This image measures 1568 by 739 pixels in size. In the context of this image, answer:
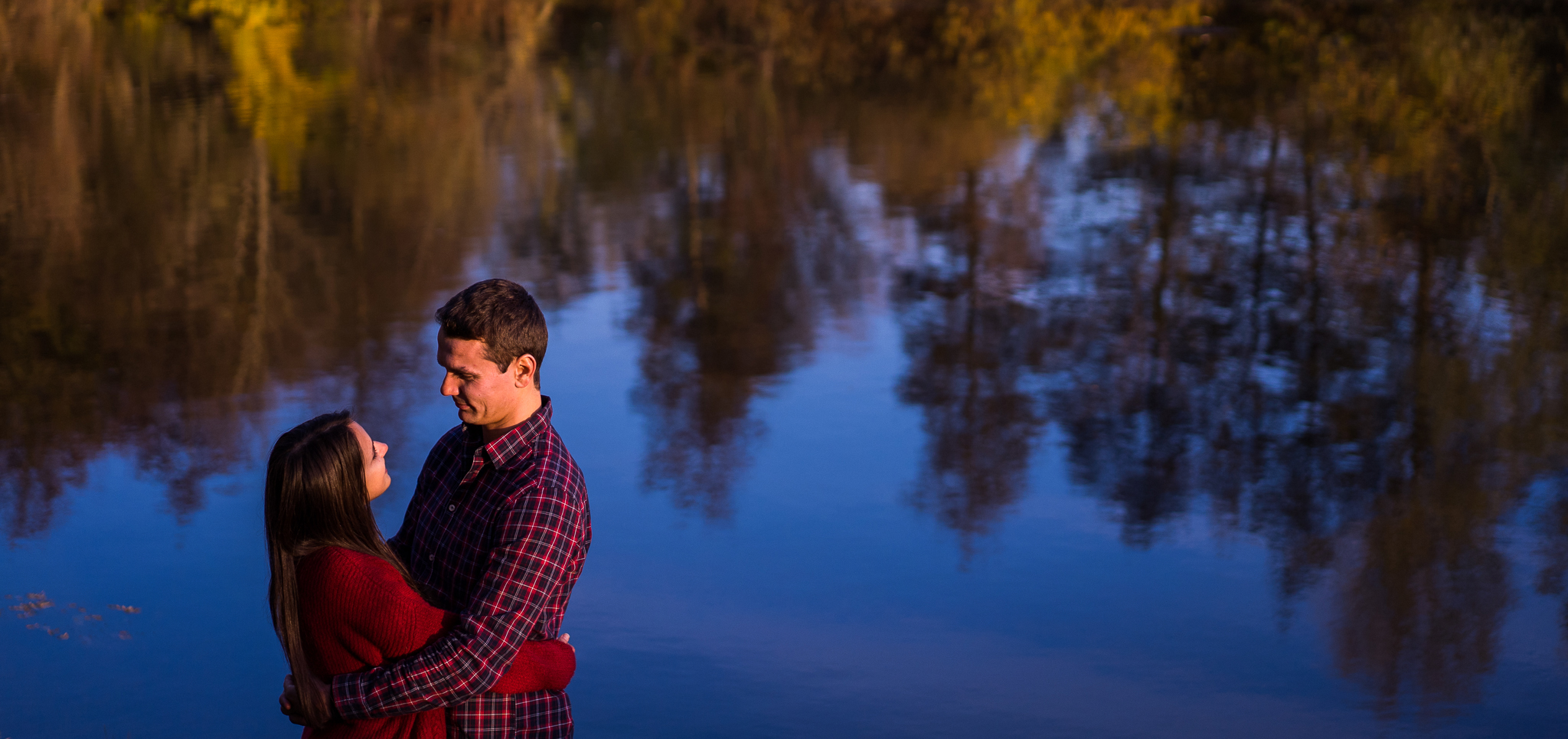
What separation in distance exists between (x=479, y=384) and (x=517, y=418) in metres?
0.11

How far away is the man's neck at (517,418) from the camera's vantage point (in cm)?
301

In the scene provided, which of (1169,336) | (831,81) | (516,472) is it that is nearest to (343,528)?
(516,472)

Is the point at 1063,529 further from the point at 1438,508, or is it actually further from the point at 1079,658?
the point at 1438,508

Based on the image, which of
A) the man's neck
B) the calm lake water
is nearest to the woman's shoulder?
the man's neck

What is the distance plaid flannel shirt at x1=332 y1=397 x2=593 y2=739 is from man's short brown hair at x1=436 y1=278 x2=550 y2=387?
6.0 inches

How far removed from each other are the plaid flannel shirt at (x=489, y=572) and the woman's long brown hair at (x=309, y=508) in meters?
0.14

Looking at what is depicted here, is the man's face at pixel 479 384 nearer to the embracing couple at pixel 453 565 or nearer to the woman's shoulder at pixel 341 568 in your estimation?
the embracing couple at pixel 453 565

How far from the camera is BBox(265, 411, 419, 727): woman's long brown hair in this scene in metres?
2.67

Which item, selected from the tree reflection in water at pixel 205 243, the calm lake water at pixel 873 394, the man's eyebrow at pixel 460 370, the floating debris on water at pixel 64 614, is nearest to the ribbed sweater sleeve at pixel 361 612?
the man's eyebrow at pixel 460 370

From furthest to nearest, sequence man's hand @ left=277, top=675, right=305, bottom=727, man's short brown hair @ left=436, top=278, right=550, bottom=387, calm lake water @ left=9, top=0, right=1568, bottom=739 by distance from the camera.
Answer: calm lake water @ left=9, top=0, right=1568, bottom=739, man's short brown hair @ left=436, top=278, right=550, bottom=387, man's hand @ left=277, top=675, right=305, bottom=727

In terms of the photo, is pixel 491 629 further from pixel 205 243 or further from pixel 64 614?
pixel 205 243

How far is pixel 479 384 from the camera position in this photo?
2.99 meters

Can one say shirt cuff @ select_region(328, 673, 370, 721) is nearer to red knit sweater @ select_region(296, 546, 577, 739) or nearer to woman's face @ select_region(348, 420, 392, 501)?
red knit sweater @ select_region(296, 546, 577, 739)

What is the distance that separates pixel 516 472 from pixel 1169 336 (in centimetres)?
885
